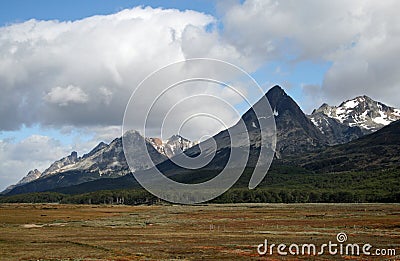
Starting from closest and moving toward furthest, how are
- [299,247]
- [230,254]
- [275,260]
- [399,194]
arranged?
[275,260]
[230,254]
[299,247]
[399,194]

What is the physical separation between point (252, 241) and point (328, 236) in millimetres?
12591

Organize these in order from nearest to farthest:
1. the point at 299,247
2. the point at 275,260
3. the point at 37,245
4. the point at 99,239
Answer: the point at 275,260
the point at 299,247
the point at 37,245
the point at 99,239

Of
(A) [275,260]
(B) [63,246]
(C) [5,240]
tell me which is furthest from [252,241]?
(C) [5,240]

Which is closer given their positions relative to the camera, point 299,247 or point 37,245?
point 299,247

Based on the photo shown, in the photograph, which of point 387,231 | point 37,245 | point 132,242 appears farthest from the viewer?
point 387,231

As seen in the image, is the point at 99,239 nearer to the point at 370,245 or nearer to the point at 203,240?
the point at 203,240

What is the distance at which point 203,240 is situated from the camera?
2441 inches

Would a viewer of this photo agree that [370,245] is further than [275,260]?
Yes

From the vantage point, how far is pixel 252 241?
5928 cm

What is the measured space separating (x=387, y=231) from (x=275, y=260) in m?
37.7

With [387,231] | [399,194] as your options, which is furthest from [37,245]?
[399,194]

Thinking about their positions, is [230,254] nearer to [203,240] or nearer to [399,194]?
[203,240]

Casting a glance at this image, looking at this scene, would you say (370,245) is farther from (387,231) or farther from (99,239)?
(99,239)

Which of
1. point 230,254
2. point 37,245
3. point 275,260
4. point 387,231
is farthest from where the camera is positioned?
point 387,231
